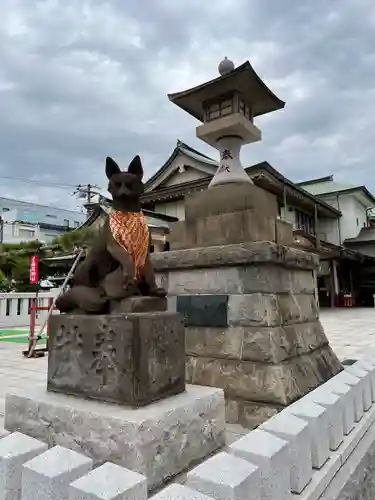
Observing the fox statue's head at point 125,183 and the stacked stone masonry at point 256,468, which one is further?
the fox statue's head at point 125,183

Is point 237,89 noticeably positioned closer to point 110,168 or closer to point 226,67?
point 226,67

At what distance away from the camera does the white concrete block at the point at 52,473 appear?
1512mm

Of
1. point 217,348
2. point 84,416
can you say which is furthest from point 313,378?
point 84,416

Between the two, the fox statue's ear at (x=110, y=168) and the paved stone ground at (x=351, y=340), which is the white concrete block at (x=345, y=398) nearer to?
the fox statue's ear at (x=110, y=168)

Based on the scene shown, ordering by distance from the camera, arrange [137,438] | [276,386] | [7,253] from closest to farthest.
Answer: [137,438] → [276,386] → [7,253]

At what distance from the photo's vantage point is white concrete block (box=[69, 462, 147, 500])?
1.39 m

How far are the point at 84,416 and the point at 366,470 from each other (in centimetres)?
199

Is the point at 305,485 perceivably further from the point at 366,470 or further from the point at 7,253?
the point at 7,253

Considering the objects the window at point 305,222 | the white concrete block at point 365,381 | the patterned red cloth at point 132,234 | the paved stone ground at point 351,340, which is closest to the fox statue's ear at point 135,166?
the patterned red cloth at point 132,234

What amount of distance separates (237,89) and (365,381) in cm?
336

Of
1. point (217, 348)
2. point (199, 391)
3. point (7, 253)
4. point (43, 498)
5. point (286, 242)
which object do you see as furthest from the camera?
point (7, 253)

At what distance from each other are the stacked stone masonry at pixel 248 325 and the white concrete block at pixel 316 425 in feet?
2.74

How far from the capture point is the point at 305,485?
6.90 ft

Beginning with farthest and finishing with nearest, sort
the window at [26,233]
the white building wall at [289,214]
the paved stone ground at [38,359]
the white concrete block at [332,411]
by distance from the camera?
1. the window at [26,233]
2. the white building wall at [289,214]
3. the paved stone ground at [38,359]
4. the white concrete block at [332,411]
